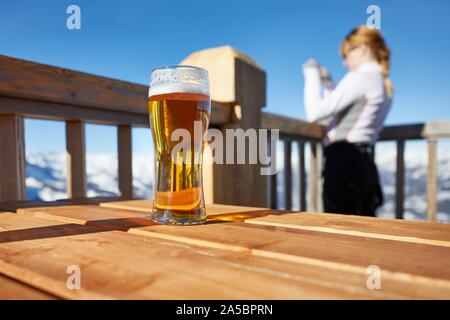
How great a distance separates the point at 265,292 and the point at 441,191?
2496 millimetres

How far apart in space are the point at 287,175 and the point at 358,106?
601 mm

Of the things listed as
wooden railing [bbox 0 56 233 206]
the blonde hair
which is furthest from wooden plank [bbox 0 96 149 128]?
the blonde hair

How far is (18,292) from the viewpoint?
0.28 meters

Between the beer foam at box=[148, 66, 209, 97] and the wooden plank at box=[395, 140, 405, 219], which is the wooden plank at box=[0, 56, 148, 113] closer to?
the beer foam at box=[148, 66, 209, 97]

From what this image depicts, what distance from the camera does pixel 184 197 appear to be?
24.8 inches

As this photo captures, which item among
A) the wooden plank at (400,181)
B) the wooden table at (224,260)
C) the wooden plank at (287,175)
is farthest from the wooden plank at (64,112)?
the wooden plank at (400,181)

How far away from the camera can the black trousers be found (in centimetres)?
189

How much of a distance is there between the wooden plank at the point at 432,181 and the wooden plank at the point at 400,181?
176 millimetres

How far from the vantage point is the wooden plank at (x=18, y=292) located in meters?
0.27

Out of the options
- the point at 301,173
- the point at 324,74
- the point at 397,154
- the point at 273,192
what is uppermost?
the point at 324,74

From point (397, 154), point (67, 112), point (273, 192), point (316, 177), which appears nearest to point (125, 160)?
point (67, 112)

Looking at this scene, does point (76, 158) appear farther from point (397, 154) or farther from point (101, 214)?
point (397, 154)

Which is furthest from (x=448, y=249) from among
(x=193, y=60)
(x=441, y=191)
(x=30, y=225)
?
(x=441, y=191)

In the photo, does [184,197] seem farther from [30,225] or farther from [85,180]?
[85,180]
